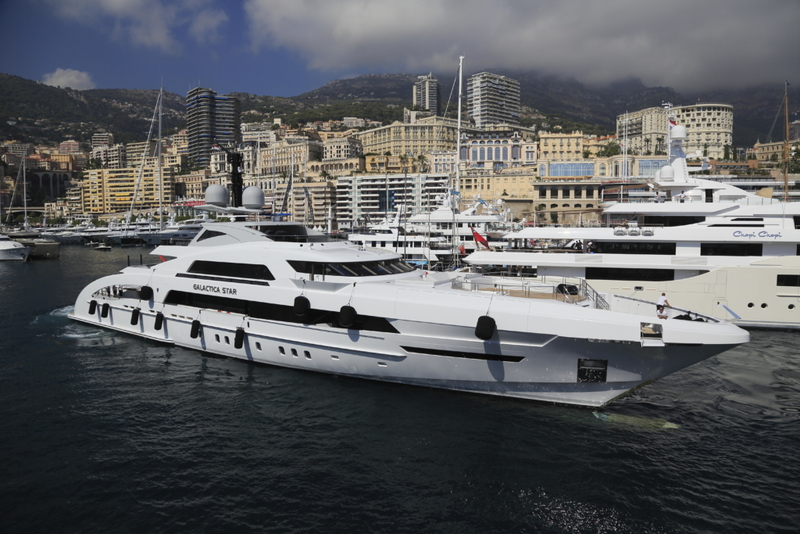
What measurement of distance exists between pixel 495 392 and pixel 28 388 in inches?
493

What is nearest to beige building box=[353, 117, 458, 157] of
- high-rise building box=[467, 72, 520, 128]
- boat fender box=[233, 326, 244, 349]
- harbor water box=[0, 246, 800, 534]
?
high-rise building box=[467, 72, 520, 128]

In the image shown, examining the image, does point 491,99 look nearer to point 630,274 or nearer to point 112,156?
point 112,156

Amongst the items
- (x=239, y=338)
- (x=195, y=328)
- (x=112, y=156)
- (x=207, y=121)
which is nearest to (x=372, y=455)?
(x=239, y=338)

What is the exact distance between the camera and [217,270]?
52.0 ft

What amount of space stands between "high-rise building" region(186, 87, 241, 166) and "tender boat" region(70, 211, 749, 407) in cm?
17655

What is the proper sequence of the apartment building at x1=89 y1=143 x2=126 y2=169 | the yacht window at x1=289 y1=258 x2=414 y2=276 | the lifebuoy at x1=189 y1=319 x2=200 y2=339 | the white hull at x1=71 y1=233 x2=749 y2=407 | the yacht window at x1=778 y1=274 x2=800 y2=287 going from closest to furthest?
the white hull at x1=71 y1=233 x2=749 y2=407
the yacht window at x1=289 y1=258 x2=414 y2=276
the lifebuoy at x1=189 y1=319 x2=200 y2=339
the yacht window at x1=778 y1=274 x2=800 y2=287
the apartment building at x1=89 y1=143 x2=126 y2=169

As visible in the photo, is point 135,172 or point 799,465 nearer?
point 799,465

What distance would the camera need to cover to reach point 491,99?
187 meters

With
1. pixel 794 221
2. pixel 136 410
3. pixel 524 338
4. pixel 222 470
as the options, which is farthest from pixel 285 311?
pixel 794 221

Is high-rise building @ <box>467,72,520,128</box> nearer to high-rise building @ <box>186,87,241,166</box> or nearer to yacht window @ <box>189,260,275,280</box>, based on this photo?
high-rise building @ <box>186,87,241,166</box>

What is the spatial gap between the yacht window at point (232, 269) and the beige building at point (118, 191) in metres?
146

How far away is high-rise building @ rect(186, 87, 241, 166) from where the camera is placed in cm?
18188


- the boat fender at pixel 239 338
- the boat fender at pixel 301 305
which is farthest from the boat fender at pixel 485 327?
the boat fender at pixel 239 338

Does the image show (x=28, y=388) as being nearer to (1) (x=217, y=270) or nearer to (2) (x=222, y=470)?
(1) (x=217, y=270)
